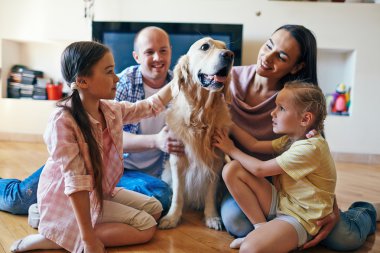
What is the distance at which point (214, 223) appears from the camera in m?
1.59

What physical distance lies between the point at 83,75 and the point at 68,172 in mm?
336

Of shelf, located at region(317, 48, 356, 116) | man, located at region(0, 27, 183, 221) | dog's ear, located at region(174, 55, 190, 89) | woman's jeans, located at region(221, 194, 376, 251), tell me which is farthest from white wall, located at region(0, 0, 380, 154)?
dog's ear, located at region(174, 55, 190, 89)

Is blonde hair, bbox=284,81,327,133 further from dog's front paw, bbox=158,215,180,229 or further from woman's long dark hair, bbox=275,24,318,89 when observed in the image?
dog's front paw, bbox=158,215,180,229

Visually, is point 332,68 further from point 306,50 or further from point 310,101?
point 310,101

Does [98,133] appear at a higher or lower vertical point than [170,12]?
lower

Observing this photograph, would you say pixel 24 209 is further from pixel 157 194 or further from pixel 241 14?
pixel 241 14

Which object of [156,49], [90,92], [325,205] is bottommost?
[325,205]

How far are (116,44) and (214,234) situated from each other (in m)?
2.73

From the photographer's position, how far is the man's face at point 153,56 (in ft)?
6.01

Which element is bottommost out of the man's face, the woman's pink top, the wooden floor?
the wooden floor

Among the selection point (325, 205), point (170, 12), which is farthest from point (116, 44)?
point (325, 205)

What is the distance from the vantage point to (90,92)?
1277 mm

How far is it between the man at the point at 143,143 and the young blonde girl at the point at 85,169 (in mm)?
274

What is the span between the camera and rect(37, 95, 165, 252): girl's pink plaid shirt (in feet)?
3.81
